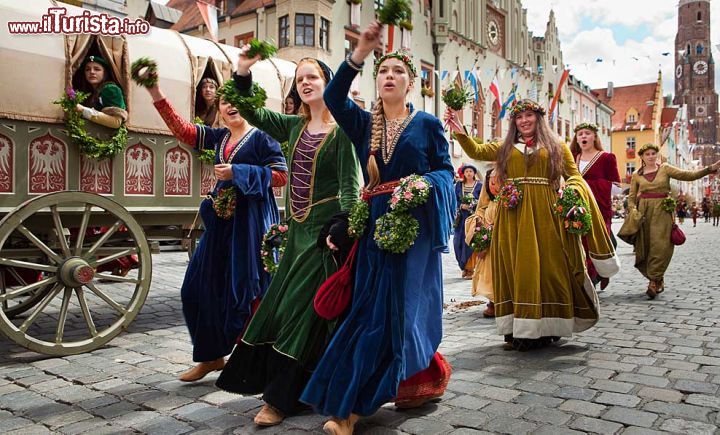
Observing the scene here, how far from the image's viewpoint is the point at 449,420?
316 cm

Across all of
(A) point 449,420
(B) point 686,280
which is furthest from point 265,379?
(B) point 686,280

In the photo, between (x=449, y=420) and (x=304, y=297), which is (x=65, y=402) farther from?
(x=449, y=420)

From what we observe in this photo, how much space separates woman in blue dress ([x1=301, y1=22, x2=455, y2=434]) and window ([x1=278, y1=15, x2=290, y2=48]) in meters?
19.4

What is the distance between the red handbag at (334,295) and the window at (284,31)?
64.8 feet

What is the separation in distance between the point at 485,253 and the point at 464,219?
364 cm

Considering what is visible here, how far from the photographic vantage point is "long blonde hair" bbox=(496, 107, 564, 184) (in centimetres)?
484

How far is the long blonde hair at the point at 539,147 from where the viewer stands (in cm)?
484

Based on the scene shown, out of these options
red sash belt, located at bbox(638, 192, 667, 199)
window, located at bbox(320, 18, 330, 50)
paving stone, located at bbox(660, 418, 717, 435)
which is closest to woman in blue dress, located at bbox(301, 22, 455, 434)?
paving stone, located at bbox(660, 418, 717, 435)

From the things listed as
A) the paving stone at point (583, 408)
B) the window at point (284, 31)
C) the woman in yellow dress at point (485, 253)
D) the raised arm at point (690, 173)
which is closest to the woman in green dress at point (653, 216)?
the raised arm at point (690, 173)

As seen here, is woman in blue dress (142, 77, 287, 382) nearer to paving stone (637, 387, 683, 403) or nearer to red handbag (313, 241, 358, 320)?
red handbag (313, 241, 358, 320)

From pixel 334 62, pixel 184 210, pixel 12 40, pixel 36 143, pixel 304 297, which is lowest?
pixel 304 297

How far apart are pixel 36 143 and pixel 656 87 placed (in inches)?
3053

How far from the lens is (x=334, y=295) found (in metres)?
3.03

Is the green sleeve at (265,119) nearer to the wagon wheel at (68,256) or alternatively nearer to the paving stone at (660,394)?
the wagon wheel at (68,256)
